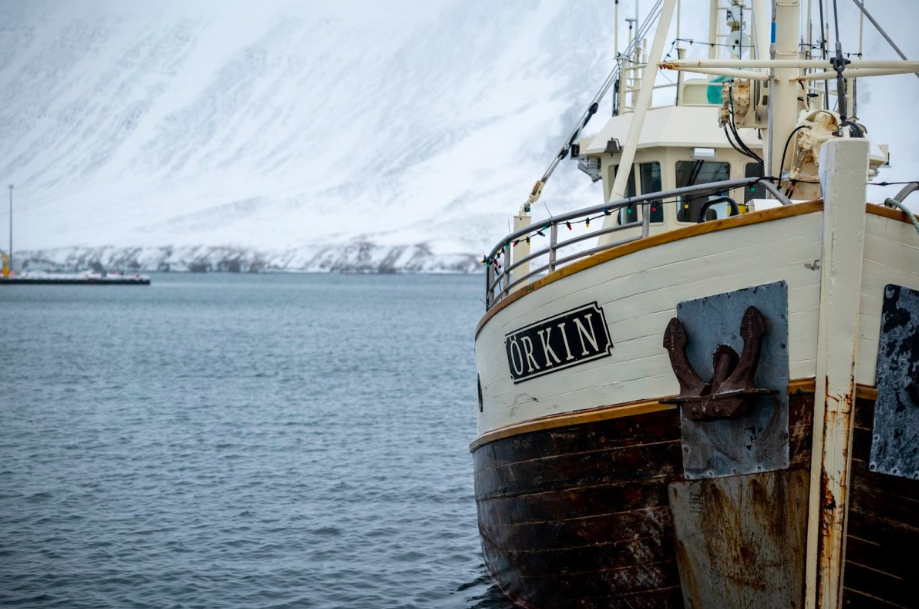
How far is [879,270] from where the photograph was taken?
8.65 meters

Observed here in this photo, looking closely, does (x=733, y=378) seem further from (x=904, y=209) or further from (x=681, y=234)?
(x=904, y=209)

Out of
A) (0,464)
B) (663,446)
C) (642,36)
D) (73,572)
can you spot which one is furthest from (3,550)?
(642,36)

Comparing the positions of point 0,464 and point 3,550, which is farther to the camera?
point 0,464

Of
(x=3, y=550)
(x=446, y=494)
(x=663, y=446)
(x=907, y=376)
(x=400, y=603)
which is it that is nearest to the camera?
(x=907, y=376)

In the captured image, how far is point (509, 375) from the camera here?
11.3 meters

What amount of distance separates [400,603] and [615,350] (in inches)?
221

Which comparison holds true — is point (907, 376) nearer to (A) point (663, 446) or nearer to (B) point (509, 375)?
(A) point (663, 446)

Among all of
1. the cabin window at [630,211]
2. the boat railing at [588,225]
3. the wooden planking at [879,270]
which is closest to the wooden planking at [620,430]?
the wooden planking at [879,270]

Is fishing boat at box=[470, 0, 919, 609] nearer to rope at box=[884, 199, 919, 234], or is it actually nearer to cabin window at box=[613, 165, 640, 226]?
rope at box=[884, 199, 919, 234]

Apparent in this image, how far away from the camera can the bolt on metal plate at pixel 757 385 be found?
8781 millimetres

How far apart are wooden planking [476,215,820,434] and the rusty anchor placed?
0.60 ft

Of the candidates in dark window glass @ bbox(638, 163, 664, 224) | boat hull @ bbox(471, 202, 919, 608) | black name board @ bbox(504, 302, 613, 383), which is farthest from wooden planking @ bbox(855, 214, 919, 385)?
dark window glass @ bbox(638, 163, 664, 224)

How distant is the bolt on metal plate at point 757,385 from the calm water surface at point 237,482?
5.01 meters

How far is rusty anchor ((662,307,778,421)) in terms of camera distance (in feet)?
28.8
